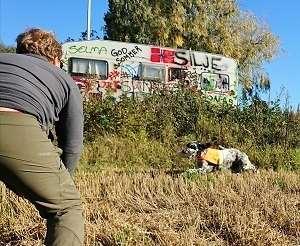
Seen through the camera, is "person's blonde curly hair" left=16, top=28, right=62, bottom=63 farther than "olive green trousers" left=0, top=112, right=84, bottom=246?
Yes

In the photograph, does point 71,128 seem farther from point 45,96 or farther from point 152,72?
point 152,72

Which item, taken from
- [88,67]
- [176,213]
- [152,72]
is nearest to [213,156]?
[176,213]

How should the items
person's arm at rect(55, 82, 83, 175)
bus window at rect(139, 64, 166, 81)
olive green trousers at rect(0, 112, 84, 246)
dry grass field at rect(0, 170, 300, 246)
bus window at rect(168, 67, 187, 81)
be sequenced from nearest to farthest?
olive green trousers at rect(0, 112, 84, 246) → person's arm at rect(55, 82, 83, 175) → dry grass field at rect(0, 170, 300, 246) → bus window at rect(139, 64, 166, 81) → bus window at rect(168, 67, 187, 81)

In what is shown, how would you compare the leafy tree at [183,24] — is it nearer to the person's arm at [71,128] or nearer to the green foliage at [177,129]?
the green foliage at [177,129]

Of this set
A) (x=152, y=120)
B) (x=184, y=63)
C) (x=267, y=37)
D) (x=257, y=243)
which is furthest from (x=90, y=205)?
(x=267, y=37)

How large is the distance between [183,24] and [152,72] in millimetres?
12094

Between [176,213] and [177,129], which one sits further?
[177,129]

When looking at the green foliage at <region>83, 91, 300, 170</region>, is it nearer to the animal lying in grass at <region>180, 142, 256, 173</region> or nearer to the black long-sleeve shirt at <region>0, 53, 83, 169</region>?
the animal lying in grass at <region>180, 142, 256, 173</region>

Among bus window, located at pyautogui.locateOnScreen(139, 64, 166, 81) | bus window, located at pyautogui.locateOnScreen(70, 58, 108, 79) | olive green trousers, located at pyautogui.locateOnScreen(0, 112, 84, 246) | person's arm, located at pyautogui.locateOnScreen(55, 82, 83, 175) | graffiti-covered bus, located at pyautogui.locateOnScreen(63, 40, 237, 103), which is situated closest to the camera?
olive green trousers, located at pyautogui.locateOnScreen(0, 112, 84, 246)

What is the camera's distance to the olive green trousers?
10.4 feet

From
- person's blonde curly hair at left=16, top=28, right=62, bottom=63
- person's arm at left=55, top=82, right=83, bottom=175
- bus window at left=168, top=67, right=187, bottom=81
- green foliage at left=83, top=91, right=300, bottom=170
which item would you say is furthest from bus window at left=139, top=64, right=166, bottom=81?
person's arm at left=55, top=82, right=83, bottom=175

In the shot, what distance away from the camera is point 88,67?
16.9 meters

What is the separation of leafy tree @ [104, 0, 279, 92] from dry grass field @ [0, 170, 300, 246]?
2234 centimetres

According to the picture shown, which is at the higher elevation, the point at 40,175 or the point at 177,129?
the point at 177,129
